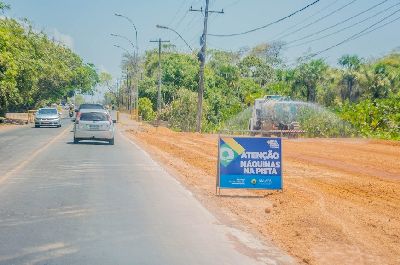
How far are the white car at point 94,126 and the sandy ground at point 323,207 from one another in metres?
7.07

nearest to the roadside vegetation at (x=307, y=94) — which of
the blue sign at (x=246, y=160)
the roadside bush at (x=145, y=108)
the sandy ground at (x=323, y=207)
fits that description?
the roadside bush at (x=145, y=108)

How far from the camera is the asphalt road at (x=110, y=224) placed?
713 cm

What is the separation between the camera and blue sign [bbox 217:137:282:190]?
12586 mm

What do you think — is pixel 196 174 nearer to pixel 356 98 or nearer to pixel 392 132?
pixel 392 132

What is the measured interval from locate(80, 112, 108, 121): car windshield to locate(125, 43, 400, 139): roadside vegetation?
58.4ft

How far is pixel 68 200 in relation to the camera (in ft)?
37.1

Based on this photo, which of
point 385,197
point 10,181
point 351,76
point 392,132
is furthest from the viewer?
point 351,76

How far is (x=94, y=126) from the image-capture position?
2791 centimetres

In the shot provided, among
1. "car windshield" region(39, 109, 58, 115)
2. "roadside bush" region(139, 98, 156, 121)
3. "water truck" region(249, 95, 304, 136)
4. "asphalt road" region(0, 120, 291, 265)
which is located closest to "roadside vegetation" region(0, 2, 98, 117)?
"car windshield" region(39, 109, 58, 115)

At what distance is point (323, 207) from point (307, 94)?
56.8 m

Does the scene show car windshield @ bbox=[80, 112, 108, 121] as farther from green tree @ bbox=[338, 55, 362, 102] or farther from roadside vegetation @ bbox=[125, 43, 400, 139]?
green tree @ bbox=[338, 55, 362, 102]

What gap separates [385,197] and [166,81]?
62.1 meters

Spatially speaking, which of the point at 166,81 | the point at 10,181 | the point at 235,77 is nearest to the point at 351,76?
the point at 235,77

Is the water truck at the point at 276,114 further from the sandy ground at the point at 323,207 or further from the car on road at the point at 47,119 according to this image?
the sandy ground at the point at 323,207
